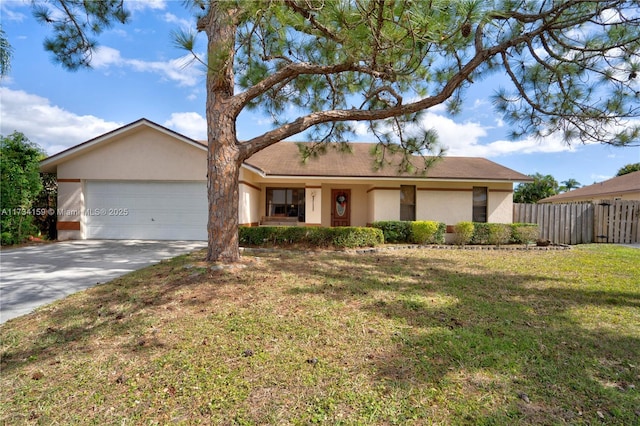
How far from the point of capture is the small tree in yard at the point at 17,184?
953 cm

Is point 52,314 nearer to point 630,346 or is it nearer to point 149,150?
point 630,346

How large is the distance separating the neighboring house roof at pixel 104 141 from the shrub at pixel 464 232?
10300 mm

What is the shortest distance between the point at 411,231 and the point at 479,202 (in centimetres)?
437

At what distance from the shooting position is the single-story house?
11305mm

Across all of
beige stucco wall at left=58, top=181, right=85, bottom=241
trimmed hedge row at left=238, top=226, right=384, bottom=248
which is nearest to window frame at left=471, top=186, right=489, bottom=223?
trimmed hedge row at left=238, top=226, right=384, bottom=248

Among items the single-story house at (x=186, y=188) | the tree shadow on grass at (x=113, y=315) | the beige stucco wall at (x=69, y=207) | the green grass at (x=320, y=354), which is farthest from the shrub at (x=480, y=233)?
the beige stucco wall at (x=69, y=207)

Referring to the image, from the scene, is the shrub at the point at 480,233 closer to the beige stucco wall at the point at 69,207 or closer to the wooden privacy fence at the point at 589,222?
the wooden privacy fence at the point at 589,222

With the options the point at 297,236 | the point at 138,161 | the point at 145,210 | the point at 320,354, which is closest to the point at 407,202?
the point at 297,236

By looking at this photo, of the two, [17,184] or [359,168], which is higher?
[359,168]

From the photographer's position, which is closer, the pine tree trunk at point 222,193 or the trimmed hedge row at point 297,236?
the pine tree trunk at point 222,193

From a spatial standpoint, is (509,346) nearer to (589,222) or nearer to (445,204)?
(445,204)

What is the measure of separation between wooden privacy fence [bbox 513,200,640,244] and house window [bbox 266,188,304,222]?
1012 centimetres

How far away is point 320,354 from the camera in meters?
2.91

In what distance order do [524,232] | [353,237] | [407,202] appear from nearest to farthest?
1. [353,237]
2. [524,232]
3. [407,202]
